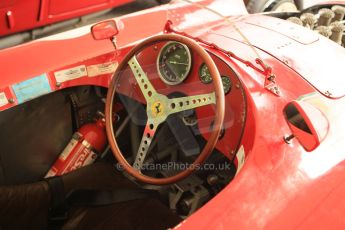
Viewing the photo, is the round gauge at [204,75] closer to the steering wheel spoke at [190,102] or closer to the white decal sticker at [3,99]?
the steering wheel spoke at [190,102]

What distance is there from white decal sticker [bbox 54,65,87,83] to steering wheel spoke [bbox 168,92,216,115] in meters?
0.55

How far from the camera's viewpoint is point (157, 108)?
150cm

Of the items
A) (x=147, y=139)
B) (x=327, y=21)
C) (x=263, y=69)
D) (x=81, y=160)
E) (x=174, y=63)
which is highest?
(x=174, y=63)

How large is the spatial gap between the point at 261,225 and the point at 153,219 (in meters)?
0.64

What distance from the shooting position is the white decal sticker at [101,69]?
182cm

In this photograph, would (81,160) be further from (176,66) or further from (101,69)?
(176,66)

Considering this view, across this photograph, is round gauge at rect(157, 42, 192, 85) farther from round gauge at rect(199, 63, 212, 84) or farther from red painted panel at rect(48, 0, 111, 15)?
red painted panel at rect(48, 0, 111, 15)

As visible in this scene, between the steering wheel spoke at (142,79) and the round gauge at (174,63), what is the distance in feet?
0.36

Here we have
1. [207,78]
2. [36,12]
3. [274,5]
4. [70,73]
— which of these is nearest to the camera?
[207,78]

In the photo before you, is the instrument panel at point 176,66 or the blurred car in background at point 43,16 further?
the blurred car in background at point 43,16

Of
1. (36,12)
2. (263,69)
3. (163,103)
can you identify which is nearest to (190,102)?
(163,103)

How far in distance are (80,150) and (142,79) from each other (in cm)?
66

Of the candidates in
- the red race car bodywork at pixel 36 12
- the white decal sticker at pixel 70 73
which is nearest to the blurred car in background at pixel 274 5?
the red race car bodywork at pixel 36 12

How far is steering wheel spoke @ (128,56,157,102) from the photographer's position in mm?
1534
